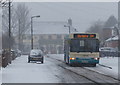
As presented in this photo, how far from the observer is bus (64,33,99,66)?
112 ft

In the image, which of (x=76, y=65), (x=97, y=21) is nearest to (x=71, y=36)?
(x=76, y=65)

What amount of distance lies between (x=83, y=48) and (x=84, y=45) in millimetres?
276

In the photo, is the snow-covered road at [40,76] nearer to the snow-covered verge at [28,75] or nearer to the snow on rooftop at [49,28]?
the snow-covered verge at [28,75]

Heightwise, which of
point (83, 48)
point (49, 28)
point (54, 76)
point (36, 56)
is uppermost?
point (49, 28)

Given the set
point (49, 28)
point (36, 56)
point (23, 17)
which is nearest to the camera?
point (36, 56)

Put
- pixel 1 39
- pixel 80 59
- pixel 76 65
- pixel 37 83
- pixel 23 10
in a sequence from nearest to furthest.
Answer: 1. pixel 37 83
2. pixel 80 59
3. pixel 76 65
4. pixel 1 39
5. pixel 23 10

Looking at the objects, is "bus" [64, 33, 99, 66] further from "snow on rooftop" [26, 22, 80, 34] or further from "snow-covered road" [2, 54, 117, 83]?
"snow on rooftop" [26, 22, 80, 34]

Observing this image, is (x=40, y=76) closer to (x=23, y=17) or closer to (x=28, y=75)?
(x=28, y=75)

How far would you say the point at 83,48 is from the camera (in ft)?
113

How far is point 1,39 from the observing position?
218 feet

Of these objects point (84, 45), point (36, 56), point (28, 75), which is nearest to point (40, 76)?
point (28, 75)

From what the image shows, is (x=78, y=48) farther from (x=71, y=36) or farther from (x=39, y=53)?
(x=39, y=53)

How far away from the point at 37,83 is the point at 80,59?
15810 millimetres

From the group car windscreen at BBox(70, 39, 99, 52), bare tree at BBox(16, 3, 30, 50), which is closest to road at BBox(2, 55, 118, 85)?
car windscreen at BBox(70, 39, 99, 52)
